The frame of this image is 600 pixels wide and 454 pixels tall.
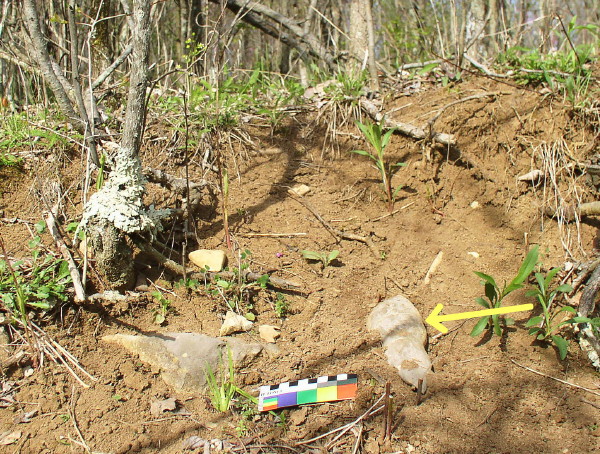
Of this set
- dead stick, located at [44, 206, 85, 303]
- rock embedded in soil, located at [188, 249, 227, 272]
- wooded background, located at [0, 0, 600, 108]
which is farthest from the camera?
wooded background, located at [0, 0, 600, 108]

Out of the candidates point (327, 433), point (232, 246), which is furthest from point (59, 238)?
point (327, 433)

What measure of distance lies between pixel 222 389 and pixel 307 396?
0.36 metres

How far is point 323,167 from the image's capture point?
11.0 feet

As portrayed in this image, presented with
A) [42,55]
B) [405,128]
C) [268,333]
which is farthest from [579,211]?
[42,55]

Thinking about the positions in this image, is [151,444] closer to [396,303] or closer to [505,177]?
[396,303]

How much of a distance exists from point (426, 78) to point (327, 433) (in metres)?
2.72

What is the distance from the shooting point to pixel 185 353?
2.26 m

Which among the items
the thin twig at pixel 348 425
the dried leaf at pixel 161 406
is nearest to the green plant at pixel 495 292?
the thin twig at pixel 348 425

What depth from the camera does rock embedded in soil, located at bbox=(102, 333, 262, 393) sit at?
222cm

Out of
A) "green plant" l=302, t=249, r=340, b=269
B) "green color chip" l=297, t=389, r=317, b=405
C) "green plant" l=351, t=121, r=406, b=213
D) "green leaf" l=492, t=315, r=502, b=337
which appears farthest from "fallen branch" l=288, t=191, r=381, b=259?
"green color chip" l=297, t=389, r=317, b=405

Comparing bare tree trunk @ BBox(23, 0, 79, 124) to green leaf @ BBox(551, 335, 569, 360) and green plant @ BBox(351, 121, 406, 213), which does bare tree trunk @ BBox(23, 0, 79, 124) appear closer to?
green plant @ BBox(351, 121, 406, 213)

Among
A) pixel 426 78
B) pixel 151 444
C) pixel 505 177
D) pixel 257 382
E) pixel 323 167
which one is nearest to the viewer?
pixel 151 444

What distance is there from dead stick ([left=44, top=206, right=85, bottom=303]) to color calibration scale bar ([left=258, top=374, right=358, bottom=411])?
92cm

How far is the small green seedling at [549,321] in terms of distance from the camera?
2.23 meters
